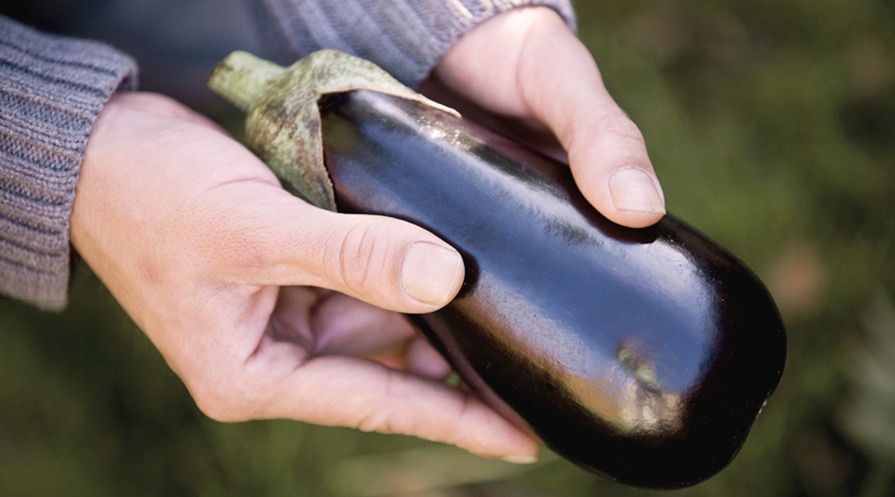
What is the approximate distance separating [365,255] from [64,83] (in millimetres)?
646

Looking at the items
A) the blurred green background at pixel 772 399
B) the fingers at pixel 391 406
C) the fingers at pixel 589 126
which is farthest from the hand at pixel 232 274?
the blurred green background at pixel 772 399

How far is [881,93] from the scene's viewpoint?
229 centimetres

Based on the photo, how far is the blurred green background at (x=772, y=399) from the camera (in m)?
1.86

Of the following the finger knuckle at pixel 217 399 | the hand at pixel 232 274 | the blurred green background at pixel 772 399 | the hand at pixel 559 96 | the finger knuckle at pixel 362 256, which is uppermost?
the hand at pixel 559 96

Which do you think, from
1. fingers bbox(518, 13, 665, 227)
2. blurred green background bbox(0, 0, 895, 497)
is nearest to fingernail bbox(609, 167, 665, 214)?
fingers bbox(518, 13, 665, 227)

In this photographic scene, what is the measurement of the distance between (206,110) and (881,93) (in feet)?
6.42

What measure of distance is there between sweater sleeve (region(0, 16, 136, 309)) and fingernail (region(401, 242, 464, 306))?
0.61 metres

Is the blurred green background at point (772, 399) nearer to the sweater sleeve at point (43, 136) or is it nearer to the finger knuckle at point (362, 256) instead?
the sweater sleeve at point (43, 136)

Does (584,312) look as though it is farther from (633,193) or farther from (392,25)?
(392,25)

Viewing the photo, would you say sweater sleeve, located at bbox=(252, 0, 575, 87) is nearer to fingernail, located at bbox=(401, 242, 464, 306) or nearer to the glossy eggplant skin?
the glossy eggplant skin

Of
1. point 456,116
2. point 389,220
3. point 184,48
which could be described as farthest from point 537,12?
point 184,48

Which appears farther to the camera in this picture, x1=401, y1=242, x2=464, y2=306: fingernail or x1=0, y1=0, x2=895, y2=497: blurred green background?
x1=0, y1=0, x2=895, y2=497: blurred green background

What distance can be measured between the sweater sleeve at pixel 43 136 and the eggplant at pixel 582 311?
47 cm

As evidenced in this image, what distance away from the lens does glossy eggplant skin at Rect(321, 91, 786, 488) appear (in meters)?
1.00
